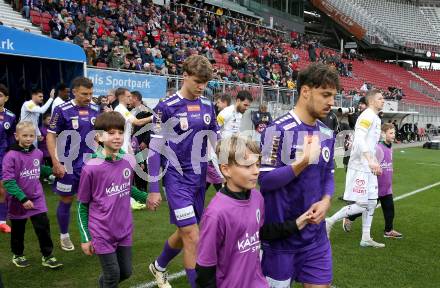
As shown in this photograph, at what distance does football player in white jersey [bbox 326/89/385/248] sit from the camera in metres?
5.97

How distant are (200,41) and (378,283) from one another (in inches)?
820

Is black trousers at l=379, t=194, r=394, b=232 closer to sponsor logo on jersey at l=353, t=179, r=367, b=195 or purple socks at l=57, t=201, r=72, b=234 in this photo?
sponsor logo on jersey at l=353, t=179, r=367, b=195

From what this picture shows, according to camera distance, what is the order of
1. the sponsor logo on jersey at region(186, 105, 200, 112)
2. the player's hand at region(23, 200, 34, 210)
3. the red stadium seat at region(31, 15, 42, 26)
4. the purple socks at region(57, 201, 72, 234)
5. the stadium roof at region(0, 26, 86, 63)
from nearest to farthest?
the sponsor logo on jersey at region(186, 105, 200, 112) → the player's hand at region(23, 200, 34, 210) → the purple socks at region(57, 201, 72, 234) → the stadium roof at region(0, 26, 86, 63) → the red stadium seat at region(31, 15, 42, 26)

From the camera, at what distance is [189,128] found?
4371 mm

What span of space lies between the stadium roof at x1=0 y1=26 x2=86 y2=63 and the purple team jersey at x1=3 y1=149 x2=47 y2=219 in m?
4.39

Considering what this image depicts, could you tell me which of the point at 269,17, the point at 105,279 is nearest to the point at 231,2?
the point at 269,17

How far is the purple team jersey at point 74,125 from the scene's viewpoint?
5.54 metres

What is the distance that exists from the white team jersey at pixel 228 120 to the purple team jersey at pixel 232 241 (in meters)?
6.40

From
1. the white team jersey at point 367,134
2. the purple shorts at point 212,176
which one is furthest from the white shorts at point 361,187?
the purple shorts at point 212,176

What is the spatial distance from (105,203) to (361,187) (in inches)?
145

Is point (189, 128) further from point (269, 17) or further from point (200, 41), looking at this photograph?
point (269, 17)

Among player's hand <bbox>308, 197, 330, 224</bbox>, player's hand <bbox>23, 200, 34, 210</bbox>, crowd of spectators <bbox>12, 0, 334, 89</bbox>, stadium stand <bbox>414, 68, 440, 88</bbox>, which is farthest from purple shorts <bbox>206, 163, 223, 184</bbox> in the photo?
stadium stand <bbox>414, 68, 440, 88</bbox>

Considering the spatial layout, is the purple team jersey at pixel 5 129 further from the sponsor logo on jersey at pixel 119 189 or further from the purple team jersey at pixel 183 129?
the sponsor logo on jersey at pixel 119 189

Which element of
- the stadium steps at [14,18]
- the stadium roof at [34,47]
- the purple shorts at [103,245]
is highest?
the stadium steps at [14,18]
